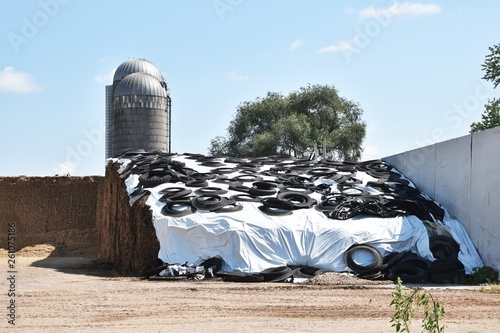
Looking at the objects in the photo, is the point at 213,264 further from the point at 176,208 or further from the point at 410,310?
the point at 410,310

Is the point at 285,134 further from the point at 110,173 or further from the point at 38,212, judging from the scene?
the point at 110,173

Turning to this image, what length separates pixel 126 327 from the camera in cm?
1002

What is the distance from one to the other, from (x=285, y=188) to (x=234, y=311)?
35.8ft

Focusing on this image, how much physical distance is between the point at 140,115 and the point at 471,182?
2071 cm

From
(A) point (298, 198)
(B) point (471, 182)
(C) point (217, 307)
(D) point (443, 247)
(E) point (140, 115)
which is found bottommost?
(C) point (217, 307)

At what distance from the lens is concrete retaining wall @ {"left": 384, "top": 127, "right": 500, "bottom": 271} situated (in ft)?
64.4

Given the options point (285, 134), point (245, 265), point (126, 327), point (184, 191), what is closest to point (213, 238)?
point (245, 265)

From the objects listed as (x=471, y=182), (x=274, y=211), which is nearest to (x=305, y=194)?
(x=274, y=211)

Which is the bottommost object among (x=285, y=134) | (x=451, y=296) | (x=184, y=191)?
(x=451, y=296)

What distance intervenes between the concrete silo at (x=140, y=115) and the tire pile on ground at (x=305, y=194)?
996 cm

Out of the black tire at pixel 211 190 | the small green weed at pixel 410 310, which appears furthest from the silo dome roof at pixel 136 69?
the small green weed at pixel 410 310

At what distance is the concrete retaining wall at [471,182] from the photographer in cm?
1962

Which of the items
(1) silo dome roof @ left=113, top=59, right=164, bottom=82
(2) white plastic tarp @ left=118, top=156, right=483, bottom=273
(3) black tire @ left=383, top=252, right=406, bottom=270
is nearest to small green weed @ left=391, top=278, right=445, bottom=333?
(2) white plastic tarp @ left=118, top=156, right=483, bottom=273

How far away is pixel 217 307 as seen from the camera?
12547mm
